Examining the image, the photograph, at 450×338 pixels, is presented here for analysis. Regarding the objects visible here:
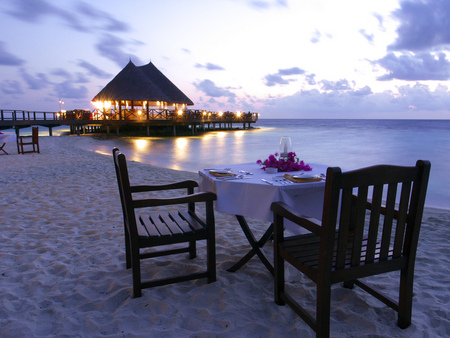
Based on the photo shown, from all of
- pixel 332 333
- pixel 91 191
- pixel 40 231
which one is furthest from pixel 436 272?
pixel 91 191

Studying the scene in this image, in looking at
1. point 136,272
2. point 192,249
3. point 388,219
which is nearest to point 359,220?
point 388,219

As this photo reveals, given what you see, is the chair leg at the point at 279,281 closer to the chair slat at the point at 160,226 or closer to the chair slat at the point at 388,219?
the chair slat at the point at 388,219

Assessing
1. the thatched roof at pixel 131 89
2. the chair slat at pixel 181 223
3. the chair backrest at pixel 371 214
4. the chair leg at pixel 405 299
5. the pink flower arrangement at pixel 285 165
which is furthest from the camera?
the thatched roof at pixel 131 89

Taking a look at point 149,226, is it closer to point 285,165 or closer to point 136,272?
point 136,272

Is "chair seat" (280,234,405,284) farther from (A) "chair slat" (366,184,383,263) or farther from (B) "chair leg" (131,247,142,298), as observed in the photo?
(B) "chair leg" (131,247,142,298)

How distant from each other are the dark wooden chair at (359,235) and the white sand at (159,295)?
0.19 m

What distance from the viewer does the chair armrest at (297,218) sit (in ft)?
5.05

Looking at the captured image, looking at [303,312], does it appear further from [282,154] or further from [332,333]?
[282,154]

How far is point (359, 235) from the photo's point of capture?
1482 millimetres

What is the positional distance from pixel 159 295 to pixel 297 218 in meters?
1.15

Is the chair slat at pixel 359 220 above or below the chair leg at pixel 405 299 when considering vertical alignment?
above

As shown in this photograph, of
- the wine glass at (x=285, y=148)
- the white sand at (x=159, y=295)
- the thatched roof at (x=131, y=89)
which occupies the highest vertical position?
the thatched roof at (x=131, y=89)

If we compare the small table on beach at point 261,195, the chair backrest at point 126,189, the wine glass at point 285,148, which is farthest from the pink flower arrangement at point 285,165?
the chair backrest at point 126,189

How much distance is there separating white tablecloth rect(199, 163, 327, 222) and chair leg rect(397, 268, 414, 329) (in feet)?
2.19
